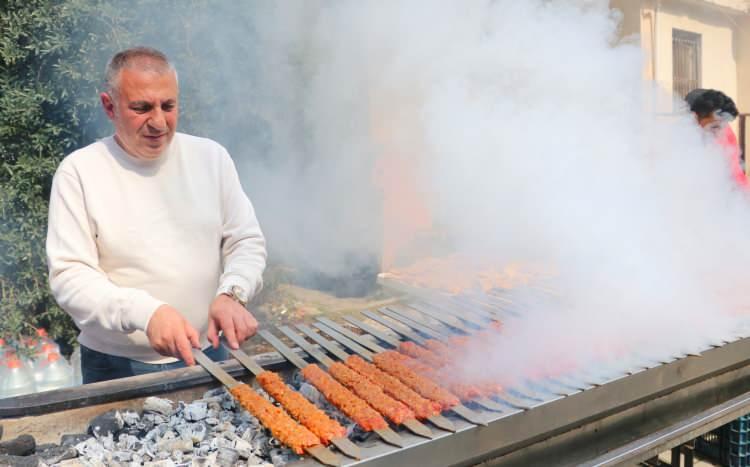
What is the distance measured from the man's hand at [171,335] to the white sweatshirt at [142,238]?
98mm

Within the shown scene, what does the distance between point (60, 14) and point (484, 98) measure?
3221 millimetres

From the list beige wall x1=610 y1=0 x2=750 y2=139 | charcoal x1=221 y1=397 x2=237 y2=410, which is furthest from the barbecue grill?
beige wall x1=610 y1=0 x2=750 y2=139

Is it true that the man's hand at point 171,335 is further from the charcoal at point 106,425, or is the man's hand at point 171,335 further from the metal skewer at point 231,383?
the charcoal at point 106,425

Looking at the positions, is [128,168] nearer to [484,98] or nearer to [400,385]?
[400,385]

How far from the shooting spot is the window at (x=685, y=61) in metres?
11.8

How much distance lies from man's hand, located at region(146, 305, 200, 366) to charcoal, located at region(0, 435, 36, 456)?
0.46 m

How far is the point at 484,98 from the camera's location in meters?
3.85

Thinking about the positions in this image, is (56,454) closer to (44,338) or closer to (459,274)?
(44,338)

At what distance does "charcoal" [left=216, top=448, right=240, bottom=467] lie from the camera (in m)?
1.75

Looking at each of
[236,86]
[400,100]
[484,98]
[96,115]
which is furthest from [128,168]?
[400,100]

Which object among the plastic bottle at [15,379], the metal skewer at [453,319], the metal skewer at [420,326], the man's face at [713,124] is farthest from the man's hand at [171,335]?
the man's face at [713,124]

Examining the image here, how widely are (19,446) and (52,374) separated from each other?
11.4ft

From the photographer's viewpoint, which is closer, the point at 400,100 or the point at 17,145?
the point at 17,145

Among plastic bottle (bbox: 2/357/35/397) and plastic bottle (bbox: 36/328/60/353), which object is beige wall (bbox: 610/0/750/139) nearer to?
plastic bottle (bbox: 36/328/60/353)
